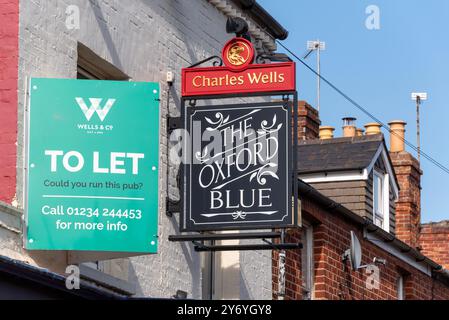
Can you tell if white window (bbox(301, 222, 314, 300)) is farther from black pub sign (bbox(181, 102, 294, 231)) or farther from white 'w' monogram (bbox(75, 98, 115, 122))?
white 'w' monogram (bbox(75, 98, 115, 122))

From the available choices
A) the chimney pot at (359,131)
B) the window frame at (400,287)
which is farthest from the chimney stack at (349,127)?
the window frame at (400,287)

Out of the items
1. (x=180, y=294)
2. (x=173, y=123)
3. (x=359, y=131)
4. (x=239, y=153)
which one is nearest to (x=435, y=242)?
(x=359, y=131)

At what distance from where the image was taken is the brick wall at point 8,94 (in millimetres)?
13195

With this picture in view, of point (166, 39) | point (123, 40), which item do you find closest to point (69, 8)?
point (123, 40)

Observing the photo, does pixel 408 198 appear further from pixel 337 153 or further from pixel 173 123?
pixel 173 123

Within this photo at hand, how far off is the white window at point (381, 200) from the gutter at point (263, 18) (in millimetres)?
7103

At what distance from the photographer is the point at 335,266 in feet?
72.9

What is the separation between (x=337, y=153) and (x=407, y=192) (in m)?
6.04

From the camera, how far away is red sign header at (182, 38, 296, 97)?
14.6 m

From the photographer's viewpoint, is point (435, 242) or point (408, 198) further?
point (435, 242)

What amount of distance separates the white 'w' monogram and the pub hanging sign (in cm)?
141

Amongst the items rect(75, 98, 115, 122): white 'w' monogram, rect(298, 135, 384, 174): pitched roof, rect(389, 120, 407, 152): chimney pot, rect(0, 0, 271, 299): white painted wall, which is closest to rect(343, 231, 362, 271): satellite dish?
Result: rect(298, 135, 384, 174): pitched roof
